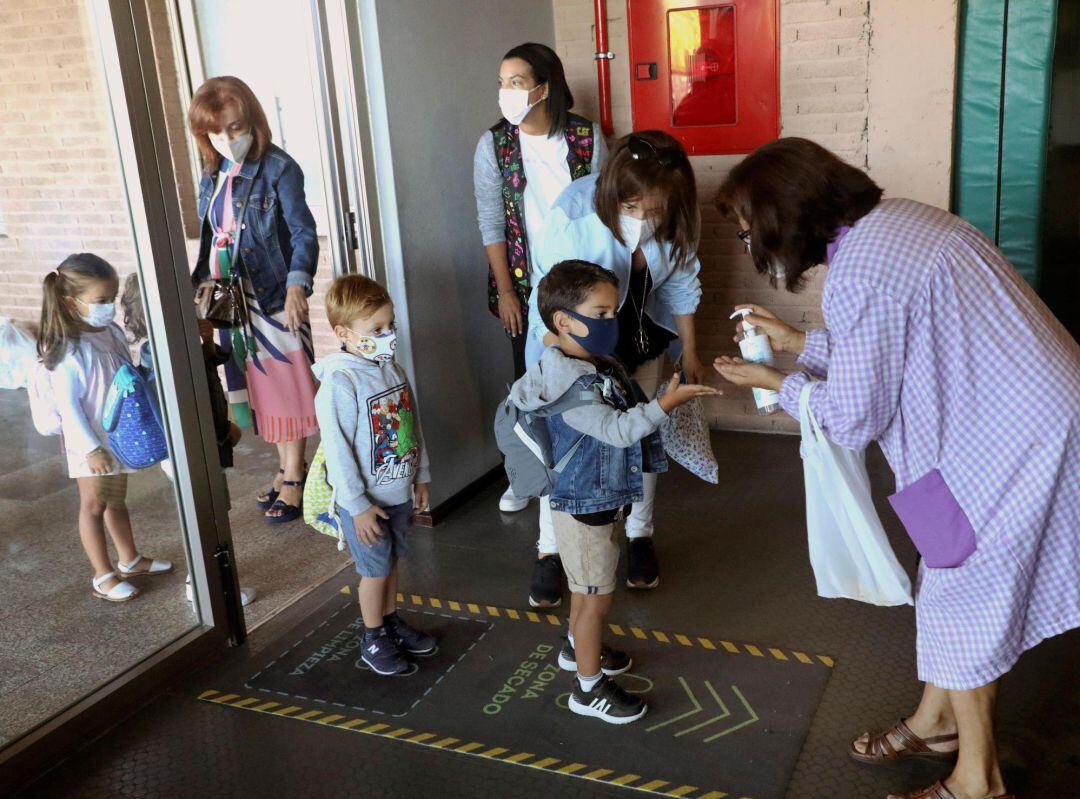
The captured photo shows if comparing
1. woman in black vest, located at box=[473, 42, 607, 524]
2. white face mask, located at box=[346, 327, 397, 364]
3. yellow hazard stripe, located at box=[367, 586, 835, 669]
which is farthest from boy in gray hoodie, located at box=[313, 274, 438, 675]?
woman in black vest, located at box=[473, 42, 607, 524]

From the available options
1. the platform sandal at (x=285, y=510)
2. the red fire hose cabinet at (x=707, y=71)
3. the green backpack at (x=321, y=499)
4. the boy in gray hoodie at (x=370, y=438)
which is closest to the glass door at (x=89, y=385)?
the green backpack at (x=321, y=499)

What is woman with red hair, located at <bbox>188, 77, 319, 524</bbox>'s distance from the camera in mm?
3484

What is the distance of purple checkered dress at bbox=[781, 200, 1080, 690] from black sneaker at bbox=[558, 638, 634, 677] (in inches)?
40.1

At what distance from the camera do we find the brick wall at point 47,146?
245 centimetres

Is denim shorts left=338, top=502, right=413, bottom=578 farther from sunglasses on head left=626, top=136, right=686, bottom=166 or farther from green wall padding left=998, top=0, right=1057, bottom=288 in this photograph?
green wall padding left=998, top=0, right=1057, bottom=288

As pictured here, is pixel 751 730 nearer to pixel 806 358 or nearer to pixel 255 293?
pixel 806 358

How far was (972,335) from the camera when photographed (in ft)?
6.52

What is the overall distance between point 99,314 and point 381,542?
0.96m

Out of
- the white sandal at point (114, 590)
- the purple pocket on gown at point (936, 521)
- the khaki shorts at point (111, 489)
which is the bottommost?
the white sandal at point (114, 590)

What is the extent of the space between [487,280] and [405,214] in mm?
606

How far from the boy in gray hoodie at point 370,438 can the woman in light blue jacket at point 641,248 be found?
49 cm

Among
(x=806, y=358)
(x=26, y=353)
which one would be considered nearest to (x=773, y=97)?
(x=806, y=358)

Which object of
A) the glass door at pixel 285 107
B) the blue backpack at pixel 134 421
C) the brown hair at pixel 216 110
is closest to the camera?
the blue backpack at pixel 134 421

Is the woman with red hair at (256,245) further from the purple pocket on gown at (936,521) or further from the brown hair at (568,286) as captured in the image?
the purple pocket on gown at (936,521)
